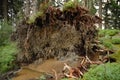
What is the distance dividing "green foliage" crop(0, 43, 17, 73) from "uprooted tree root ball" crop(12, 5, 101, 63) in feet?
1.14

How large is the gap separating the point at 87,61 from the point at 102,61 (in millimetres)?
503

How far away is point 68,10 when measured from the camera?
9.89 metres

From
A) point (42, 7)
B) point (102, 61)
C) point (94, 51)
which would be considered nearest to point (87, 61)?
point (102, 61)

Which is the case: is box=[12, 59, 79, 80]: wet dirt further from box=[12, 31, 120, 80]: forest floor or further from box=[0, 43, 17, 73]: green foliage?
box=[0, 43, 17, 73]: green foliage

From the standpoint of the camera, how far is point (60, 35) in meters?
10.1

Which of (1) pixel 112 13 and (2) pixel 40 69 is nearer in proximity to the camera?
(2) pixel 40 69

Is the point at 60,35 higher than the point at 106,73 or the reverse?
higher

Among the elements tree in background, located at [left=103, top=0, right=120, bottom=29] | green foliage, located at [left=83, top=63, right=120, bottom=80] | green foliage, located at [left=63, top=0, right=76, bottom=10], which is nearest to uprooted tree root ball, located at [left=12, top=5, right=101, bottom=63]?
green foliage, located at [left=63, top=0, right=76, bottom=10]

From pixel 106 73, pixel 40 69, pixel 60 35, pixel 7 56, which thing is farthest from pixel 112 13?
pixel 106 73

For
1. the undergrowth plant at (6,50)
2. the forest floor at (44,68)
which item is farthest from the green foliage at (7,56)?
the forest floor at (44,68)

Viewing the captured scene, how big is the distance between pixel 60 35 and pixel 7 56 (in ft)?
7.15

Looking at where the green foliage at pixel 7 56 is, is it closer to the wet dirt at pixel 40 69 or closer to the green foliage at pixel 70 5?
the wet dirt at pixel 40 69

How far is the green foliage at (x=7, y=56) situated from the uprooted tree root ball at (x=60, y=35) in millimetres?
349

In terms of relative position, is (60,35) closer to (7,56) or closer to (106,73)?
(7,56)
